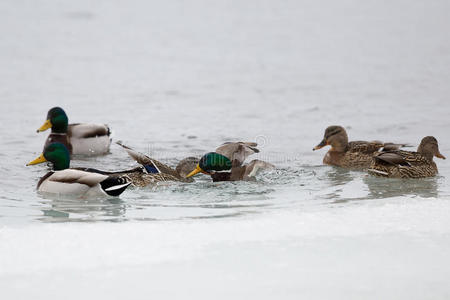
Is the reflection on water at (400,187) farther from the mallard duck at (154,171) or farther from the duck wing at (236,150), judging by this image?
the mallard duck at (154,171)

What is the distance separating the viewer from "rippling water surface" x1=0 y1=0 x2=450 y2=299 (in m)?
4.21

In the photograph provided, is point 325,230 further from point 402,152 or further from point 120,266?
point 402,152

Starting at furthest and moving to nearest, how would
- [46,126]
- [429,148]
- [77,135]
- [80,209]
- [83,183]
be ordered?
[77,135], [46,126], [429,148], [83,183], [80,209]

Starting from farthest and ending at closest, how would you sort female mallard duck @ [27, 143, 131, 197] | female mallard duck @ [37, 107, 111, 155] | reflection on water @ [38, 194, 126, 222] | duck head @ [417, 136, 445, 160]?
female mallard duck @ [37, 107, 111, 155] < duck head @ [417, 136, 445, 160] < female mallard duck @ [27, 143, 131, 197] < reflection on water @ [38, 194, 126, 222]

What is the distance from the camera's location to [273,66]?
45.9 ft

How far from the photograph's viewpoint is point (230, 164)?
25.5 ft

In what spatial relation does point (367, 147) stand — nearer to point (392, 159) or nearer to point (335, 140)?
point (335, 140)

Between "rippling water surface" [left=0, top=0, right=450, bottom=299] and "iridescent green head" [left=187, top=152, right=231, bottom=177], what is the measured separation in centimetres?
20

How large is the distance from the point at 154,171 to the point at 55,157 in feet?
3.56

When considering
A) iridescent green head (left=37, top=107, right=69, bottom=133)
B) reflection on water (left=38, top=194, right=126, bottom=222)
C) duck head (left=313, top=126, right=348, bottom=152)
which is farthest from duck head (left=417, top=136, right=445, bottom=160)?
iridescent green head (left=37, top=107, right=69, bottom=133)

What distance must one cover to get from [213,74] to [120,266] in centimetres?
969

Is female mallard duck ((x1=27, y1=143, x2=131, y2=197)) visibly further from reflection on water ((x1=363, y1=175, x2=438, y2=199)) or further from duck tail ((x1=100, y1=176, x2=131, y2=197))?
reflection on water ((x1=363, y1=175, x2=438, y2=199))

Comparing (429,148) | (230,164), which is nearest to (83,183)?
(230,164)

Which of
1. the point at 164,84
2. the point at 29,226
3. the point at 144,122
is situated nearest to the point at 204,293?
the point at 29,226
